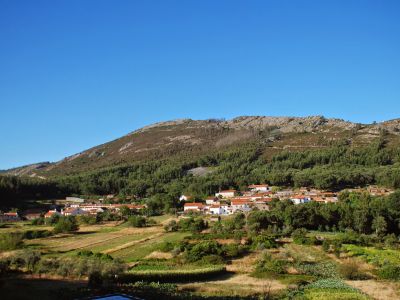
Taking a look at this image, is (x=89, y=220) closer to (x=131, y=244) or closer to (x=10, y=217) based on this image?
→ (x=10, y=217)

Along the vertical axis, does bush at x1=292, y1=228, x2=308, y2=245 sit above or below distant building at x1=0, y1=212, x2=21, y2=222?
below

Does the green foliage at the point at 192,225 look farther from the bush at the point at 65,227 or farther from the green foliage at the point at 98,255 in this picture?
the green foliage at the point at 98,255

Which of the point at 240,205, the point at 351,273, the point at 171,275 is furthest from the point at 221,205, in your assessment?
the point at 171,275

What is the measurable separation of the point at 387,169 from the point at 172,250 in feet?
236

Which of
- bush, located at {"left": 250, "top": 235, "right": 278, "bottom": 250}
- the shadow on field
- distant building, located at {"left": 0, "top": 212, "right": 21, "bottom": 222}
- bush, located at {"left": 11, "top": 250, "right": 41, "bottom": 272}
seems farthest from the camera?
distant building, located at {"left": 0, "top": 212, "right": 21, "bottom": 222}

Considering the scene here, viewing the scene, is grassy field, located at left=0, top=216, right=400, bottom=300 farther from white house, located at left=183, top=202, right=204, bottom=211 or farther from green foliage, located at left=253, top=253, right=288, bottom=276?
white house, located at left=183, top=202, right=204, bottom=211

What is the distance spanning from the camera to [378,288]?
3148 centimetres

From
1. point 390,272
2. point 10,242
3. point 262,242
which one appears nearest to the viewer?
point 390,272

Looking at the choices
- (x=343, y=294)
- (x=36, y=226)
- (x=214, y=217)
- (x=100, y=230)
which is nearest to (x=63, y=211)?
(x=36, y=226)

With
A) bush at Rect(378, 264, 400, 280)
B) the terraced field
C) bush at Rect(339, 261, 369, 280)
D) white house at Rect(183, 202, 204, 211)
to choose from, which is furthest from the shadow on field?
white house at Rect(183, 202, 204, 211)

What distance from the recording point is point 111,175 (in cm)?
13488

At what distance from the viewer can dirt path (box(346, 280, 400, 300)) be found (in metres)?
28.9

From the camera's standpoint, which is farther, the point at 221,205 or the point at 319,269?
the point at 221,205

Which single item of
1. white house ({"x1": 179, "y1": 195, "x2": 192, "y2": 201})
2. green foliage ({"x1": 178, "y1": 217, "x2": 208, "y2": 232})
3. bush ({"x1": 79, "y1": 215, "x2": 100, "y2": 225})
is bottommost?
green foliage ({"x1": 178, "y1": 217, "x2": 208, "y2": 232})
